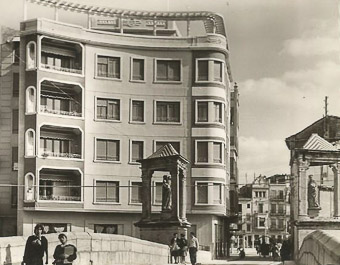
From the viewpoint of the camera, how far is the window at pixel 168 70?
45.8m

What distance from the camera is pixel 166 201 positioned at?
32.0 metres

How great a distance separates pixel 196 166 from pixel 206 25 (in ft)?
25.5

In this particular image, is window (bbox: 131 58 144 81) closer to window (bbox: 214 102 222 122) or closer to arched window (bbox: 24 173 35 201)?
window (bbox: 214 102 222 122)

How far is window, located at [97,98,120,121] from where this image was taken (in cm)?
4488

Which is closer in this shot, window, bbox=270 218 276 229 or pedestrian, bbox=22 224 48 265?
pedestrian, bbox=22 224 48 265

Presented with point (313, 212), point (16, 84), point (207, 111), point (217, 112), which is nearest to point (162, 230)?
point (313, 212)

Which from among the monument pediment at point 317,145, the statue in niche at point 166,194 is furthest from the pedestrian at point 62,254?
the monument pediment at point 317,145

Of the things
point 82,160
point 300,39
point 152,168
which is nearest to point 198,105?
point 82,160

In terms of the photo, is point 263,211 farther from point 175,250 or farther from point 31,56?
point 175,250

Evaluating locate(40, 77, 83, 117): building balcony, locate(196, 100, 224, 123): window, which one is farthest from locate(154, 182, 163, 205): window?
locate(40, 77, 83, 117): building balcony

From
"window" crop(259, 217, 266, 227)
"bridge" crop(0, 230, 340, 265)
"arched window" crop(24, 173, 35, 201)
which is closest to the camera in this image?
"bridge" crop(0, 230, 340, 265)

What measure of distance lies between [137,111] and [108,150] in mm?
2728

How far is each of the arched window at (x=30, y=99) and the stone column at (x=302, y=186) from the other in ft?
48.0

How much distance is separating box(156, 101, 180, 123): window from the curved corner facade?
0.06 metres
